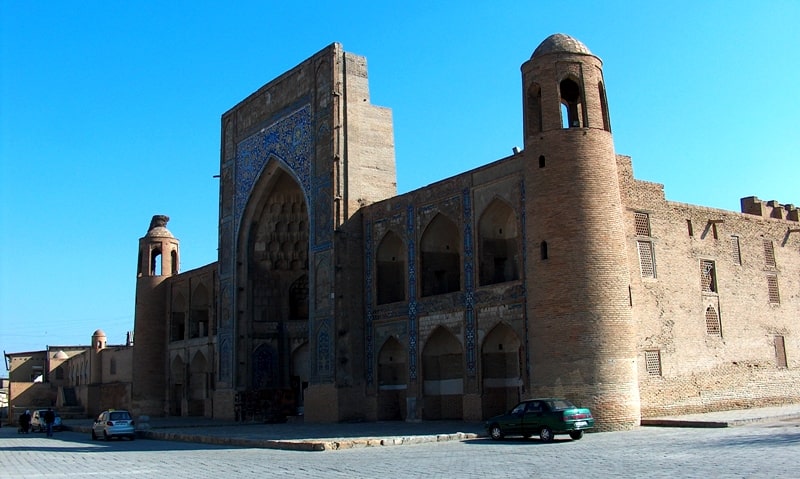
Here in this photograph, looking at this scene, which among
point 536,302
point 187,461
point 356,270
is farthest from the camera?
point 356,270

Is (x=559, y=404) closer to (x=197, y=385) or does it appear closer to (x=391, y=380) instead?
(x=391, y=380)

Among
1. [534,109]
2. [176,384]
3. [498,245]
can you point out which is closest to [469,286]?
[498,245]

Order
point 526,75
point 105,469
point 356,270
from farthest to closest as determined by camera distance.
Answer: point 356,270
point 526,75
point 105,469

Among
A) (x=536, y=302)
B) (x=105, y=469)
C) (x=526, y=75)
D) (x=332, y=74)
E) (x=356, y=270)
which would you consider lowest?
(x=105, y=469)

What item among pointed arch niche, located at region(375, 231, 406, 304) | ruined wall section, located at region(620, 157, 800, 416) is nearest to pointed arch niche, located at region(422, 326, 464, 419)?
pointed arch niche, located at region(375, 231, 406, 304)

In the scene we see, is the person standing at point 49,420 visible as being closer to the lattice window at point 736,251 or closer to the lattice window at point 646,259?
the lattice window at point 646,259

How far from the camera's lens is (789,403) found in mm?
21359

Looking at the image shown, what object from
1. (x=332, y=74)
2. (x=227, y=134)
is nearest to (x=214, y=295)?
(x=227, y=134)

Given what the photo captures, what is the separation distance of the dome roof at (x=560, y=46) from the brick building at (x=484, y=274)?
0.09 metres

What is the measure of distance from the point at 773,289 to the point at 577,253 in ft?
27.8

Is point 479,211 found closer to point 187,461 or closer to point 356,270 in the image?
point 356,270

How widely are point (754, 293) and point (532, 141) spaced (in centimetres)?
808

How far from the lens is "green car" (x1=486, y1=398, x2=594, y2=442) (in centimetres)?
1449

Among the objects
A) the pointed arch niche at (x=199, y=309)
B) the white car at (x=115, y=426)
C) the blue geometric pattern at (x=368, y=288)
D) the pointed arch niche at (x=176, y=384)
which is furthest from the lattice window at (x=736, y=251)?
the pointed arch niche at (x=176, y=384)
